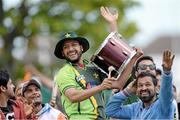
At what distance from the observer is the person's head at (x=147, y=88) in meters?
9.66

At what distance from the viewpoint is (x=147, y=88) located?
381 inches

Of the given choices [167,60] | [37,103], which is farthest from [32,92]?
[167,60]

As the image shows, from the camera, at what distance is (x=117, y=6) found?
87.2 ft

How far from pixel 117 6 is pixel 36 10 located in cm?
236

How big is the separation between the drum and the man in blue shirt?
31cm

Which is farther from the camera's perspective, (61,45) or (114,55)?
(61,45)

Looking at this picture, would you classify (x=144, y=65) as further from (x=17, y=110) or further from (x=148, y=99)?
(x=17, y=110)

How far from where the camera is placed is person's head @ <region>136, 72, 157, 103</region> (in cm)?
966

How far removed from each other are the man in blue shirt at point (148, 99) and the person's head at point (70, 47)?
2.49ft

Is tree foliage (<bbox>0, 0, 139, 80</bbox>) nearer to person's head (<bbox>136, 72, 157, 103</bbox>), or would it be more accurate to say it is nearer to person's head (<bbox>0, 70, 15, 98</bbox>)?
person's head (<bbox>0, 70, 15, 98</bbox>)

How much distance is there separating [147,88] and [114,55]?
96 centimetres

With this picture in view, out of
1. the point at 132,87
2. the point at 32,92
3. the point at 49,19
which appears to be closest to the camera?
the point at 132,87

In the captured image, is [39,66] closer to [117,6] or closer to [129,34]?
[129,34]

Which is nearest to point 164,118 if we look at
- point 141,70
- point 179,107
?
point 141,70
